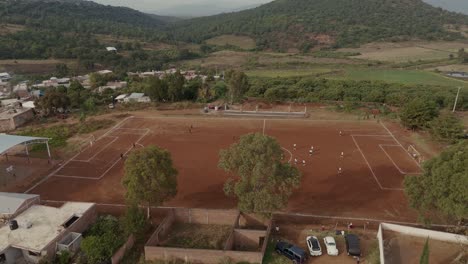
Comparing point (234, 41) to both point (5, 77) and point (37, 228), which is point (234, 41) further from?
point (37, 228)

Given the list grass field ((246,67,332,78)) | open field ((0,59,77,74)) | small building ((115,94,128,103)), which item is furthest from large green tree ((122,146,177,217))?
open field ((0,59,77,74))

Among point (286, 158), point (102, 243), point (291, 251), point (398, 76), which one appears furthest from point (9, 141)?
point (398, 76)

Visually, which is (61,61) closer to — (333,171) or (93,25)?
(93,25)

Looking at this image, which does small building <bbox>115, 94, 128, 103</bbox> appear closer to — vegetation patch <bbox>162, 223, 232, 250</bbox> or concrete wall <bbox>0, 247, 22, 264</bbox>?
vegetation patch <bbox>162, 223, 232, 250</bbox>

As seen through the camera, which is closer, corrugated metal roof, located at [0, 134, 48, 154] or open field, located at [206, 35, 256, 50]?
corrugated metal roof, located at [0, 134, 48, 154]

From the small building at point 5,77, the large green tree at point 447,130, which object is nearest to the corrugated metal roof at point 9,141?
the large green tree at point 447,130

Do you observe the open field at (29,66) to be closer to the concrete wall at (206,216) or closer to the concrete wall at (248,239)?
the concrete wall at (206,216)
